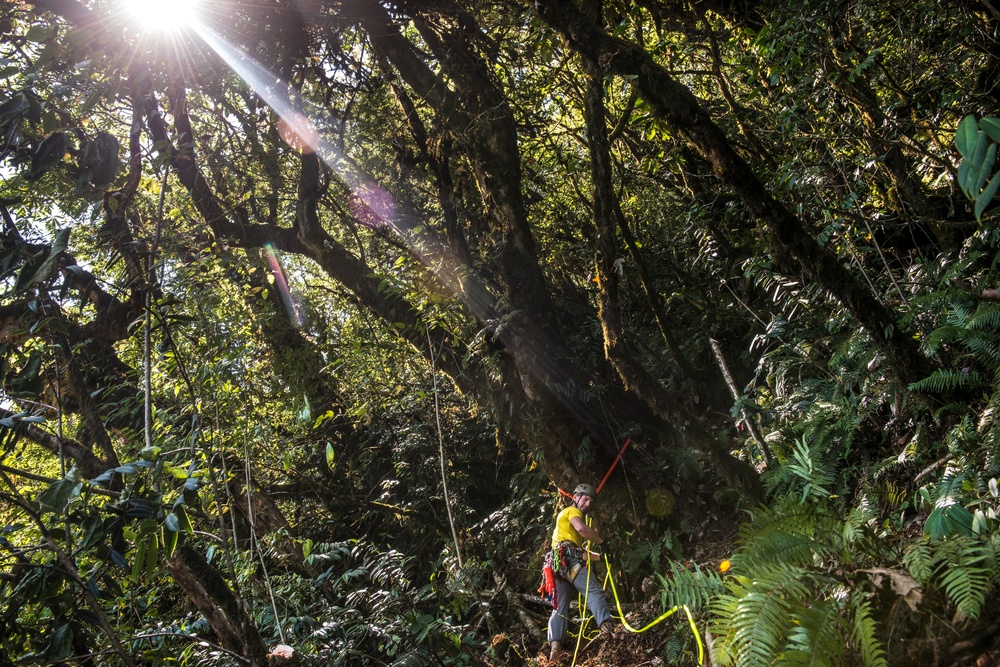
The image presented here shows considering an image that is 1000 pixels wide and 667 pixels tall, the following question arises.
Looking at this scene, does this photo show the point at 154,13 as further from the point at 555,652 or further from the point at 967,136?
the point at 555,652

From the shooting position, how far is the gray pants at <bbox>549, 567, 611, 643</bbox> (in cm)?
576

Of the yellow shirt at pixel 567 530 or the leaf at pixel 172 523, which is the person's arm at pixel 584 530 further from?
the leaf at pixel 172 523

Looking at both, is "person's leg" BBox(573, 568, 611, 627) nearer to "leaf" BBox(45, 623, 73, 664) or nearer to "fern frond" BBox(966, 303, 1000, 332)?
"fern frond" BBox(966, 303, 1000, 332)

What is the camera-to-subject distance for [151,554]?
2.02m

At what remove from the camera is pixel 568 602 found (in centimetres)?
589

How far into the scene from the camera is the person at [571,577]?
5754 millimetres

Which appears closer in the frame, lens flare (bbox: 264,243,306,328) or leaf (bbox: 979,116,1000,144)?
leaf (bbox: 979,116,1000,144)

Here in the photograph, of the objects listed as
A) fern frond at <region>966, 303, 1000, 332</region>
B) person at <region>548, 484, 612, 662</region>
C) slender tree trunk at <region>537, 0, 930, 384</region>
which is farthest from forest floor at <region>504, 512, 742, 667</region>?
fern frond at <region>966, 303, 1000, 332</region>

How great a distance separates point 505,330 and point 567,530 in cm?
199

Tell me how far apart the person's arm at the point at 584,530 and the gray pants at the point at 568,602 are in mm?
324

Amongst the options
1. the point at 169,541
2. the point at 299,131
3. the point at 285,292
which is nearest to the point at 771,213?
the point at 169,541

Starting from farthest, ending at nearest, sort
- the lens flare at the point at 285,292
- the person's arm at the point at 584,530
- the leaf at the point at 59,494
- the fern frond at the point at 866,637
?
the lens flare at the point at 285,292 → the person's arm at the point at 584,530 → the fern frond at the point at 866,637 → the leaf at the point at 59,494

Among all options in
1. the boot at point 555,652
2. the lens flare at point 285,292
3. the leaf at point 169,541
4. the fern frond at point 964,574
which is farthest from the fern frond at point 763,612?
the lens flare at point 285,292

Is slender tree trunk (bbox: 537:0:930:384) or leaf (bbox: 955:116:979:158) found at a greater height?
slender tree trunk (bbox: 537:0:930:384)
